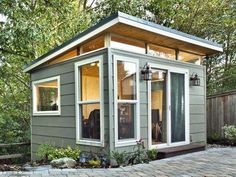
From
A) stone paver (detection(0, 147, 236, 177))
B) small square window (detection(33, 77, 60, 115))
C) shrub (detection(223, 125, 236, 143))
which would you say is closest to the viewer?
stone paver (detection(0, 147, 236, 177))

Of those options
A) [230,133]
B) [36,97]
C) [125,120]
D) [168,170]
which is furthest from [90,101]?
[230,133]

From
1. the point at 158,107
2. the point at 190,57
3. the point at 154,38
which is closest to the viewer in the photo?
the point at 154,38

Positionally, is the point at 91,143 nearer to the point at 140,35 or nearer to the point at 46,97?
the point at 46,97

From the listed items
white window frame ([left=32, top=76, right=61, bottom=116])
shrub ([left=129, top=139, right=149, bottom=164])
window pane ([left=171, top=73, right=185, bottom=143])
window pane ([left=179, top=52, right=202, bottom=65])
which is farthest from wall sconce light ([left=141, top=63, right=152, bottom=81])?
white window frame ([left=32, top=76, right=61, bottom=116])

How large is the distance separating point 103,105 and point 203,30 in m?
7.47

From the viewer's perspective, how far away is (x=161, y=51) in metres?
6.29

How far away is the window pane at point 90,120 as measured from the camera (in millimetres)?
5312

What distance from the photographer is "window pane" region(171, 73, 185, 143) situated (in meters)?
6.34

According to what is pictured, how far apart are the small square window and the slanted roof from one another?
541 millimetres

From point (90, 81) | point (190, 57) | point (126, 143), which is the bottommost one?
point (126, 143)

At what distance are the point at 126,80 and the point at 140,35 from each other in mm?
986

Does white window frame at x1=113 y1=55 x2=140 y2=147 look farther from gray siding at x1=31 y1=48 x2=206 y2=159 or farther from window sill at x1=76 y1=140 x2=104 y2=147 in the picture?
window sill at x1=76 y1=140 x2=104 y2=147

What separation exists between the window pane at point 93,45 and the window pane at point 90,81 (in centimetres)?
37

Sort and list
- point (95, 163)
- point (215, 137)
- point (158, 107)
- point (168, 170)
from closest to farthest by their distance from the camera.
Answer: point (168, 170), point (95, 163), point (158, 107), point (215, 137)
